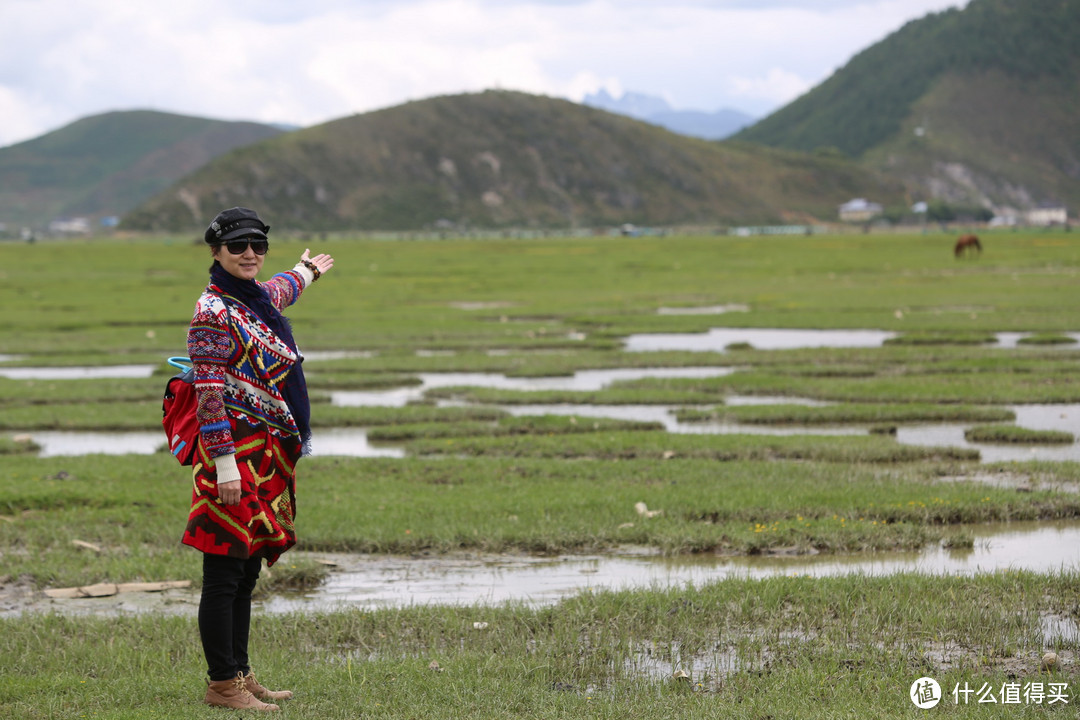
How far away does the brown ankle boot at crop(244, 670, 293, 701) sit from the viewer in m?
7.07

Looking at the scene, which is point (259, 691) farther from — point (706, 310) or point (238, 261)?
point (706, 310)

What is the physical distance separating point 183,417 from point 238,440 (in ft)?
1.30

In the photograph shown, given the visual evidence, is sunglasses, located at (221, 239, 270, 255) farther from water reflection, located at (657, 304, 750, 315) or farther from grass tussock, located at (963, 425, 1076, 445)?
water reflection, located at (657, 304, 750, 315)

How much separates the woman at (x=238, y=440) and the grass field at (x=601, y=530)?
23.8 inches

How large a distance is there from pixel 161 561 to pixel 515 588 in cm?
359

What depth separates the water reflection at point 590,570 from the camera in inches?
395

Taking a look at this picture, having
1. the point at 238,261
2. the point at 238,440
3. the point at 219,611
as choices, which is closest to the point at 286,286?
the point at 238,261

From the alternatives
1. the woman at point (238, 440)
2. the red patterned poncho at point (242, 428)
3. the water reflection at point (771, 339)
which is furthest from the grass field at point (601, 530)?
the red patterned poncho at point (242, 428)

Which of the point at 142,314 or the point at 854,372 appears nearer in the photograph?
the point at 854,372

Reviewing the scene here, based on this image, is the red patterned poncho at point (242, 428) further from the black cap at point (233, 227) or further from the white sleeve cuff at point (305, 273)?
the white sleeve cuff at point (305, 273)

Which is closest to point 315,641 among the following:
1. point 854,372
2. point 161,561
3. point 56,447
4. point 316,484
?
point 161,561

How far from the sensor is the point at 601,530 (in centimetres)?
1166

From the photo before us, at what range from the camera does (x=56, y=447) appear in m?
18.2

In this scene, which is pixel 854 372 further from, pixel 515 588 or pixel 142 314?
pixel 142 314
